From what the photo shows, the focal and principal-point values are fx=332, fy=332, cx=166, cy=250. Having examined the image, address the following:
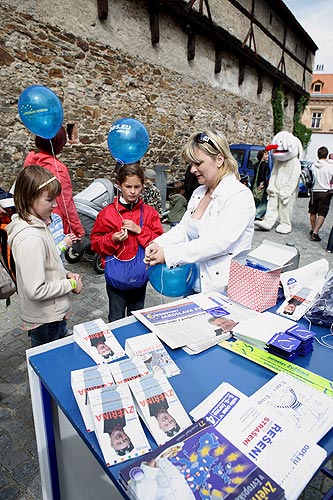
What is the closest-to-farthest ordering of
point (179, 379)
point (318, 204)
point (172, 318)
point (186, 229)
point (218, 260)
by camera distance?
1. point (179, 379)
2. point (172, 318)
3. point (218, 260)
4. point (186, 229)
5. point (318, 204)

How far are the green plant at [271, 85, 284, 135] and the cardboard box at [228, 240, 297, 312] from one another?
59.1 ft

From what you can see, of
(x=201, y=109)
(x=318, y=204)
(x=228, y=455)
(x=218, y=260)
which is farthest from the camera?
(x=201, y=109)

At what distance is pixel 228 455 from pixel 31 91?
342 centimetres

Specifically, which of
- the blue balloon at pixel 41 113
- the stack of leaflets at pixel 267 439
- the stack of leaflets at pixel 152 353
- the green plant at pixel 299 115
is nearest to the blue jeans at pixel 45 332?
the stack of leaflets at pixel 152 353

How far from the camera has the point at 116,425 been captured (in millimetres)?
1032

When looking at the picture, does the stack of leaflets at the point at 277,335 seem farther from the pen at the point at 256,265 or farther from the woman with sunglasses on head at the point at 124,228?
the woman with sunglasses on head at the point at 124,228

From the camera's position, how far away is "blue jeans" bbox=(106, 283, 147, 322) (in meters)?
2.65

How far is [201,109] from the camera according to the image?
11.8 metres

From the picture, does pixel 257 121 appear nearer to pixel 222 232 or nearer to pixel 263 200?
pixel 263 200

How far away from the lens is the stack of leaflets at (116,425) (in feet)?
3.19

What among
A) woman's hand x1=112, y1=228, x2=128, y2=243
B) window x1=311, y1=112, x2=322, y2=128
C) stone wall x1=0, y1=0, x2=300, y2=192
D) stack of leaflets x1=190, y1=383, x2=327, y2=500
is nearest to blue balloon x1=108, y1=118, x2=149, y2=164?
woman's hand x1=112, y1=228, x2=128, y2=243

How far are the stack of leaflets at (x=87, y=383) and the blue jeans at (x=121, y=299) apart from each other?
4.52 ft

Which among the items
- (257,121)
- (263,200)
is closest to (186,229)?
(263,200)

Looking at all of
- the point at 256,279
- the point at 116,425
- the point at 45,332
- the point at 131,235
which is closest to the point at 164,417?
the point at 116,425
